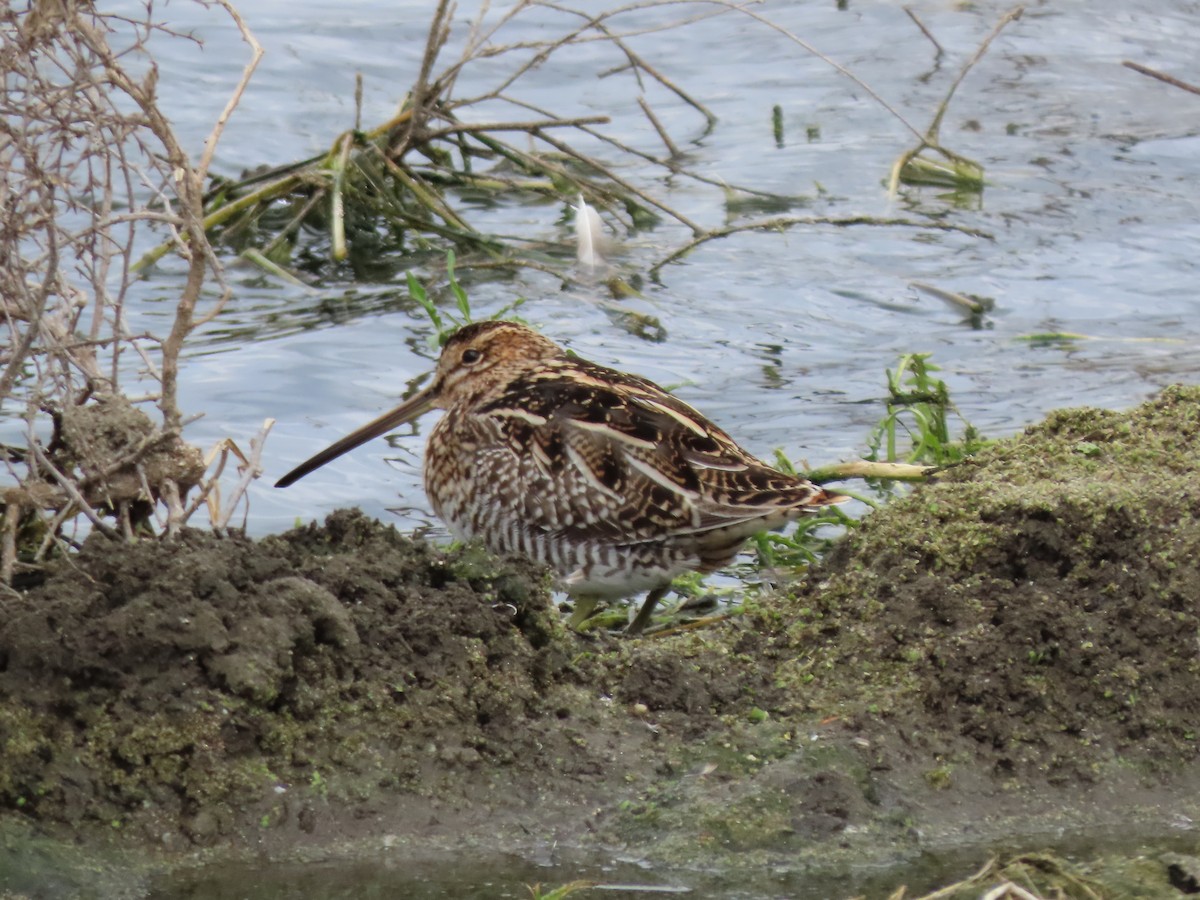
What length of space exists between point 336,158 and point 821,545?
3586 millimetres

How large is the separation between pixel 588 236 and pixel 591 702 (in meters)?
4.57

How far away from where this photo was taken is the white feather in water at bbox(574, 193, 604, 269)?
309 inches

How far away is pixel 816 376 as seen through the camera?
7285 millimetres

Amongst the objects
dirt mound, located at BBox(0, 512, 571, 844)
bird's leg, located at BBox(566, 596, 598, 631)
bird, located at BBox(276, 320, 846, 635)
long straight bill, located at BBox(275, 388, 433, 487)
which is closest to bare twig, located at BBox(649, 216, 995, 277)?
long straight bill, located at BBox(275, 388, 433, 487)

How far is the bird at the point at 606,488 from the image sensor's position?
4742mm

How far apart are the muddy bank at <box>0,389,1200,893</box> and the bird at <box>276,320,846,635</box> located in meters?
0.71

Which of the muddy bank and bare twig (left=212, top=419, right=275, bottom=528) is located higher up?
bare twig (left=212, top=419, right=275, bottom=528)

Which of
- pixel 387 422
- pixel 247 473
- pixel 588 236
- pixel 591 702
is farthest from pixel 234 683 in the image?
pixel 588 236

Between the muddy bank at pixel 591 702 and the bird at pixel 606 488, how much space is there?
71 centimetres

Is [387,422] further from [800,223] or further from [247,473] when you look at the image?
[800,223]

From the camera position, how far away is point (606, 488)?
188 inches

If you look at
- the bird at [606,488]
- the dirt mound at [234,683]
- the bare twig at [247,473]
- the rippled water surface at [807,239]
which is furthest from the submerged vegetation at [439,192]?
the dirt mound at [234,683]

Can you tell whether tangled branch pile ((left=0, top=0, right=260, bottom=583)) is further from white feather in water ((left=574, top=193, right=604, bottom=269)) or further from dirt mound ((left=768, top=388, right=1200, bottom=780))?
white feather in water ((left=574, top=193, right=604, bottom=269))

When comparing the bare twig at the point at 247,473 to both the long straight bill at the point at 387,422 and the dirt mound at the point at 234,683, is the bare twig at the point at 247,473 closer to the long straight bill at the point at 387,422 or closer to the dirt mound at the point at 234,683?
the dirt mound at the point at 234,683
